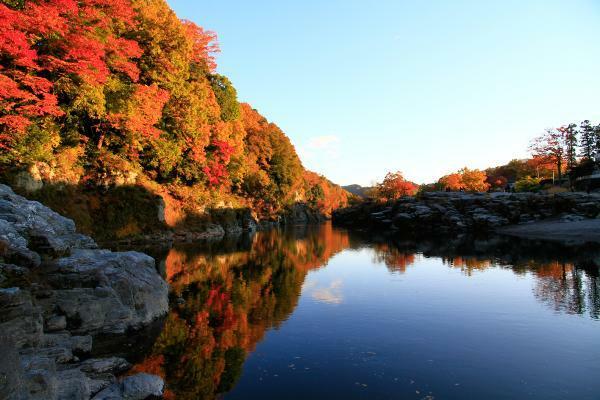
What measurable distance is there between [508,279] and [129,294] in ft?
68.1

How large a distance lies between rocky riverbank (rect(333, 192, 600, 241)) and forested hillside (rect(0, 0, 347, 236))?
40678 mm

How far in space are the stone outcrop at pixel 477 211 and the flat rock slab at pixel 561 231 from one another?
11.8 feet

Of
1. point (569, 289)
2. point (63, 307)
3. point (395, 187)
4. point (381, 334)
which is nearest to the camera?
point (63, 307)

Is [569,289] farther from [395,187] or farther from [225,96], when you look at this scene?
[395,187]

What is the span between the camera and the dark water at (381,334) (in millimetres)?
9352

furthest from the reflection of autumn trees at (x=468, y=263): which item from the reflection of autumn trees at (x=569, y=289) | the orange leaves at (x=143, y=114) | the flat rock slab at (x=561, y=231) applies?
the orange leaves at (x=143, y=114)

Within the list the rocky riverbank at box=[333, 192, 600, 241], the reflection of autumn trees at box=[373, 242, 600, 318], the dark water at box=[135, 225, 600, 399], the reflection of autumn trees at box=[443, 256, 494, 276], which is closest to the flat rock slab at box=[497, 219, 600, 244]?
the rocky riverbank at box=[333, 192, 600, 241]

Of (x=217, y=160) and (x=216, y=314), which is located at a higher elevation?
(x=217, y=160)

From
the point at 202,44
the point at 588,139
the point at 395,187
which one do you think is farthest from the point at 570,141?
the point at 202,44

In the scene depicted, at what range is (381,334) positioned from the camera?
1320 centimetres

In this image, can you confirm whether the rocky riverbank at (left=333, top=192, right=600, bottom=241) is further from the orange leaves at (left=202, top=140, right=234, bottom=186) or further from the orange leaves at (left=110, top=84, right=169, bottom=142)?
the orange leaves at (left=110, top=84, right=169, bottom=142)

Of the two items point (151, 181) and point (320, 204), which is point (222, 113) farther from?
point (320, 204)

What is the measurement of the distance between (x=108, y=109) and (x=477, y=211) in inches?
2413

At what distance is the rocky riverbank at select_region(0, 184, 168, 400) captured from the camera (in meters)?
7.59
